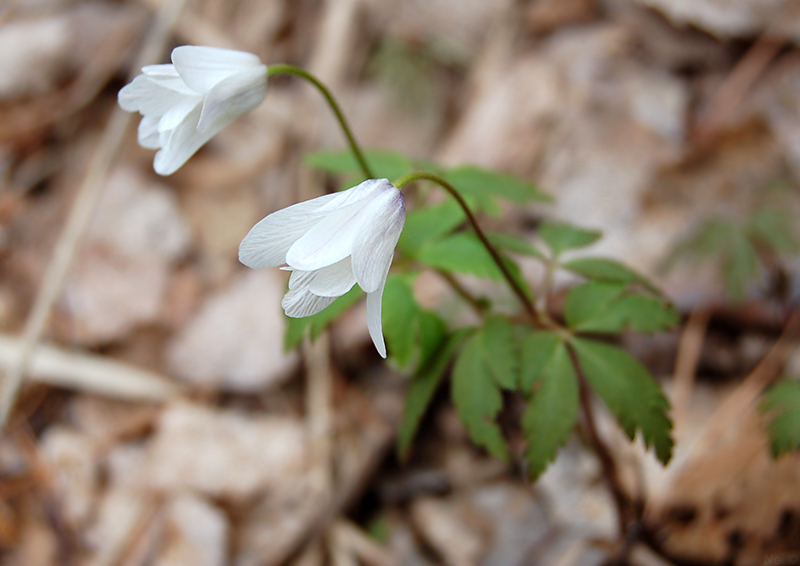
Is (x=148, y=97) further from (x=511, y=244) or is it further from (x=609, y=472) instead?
(x=609, y=472)

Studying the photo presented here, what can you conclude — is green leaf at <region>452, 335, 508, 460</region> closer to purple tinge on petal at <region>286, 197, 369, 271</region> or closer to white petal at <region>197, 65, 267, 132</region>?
purple tinge on petal at <region>286, 197, 369, 271</region>

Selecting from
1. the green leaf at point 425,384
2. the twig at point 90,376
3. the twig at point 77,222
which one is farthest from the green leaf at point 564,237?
the twig at point 77,222

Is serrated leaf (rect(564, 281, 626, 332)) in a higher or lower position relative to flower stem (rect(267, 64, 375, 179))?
lower

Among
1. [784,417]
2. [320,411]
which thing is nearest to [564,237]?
[784,417]

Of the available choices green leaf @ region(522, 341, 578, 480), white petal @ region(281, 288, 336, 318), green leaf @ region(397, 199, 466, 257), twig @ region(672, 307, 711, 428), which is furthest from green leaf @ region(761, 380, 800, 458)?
white petal @ region(281, 288, 336, 318)

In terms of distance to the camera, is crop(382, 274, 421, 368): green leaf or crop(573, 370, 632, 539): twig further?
crop(573, 370, 632, 539): twig

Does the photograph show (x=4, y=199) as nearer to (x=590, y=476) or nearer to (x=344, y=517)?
(x=344, y=517)
